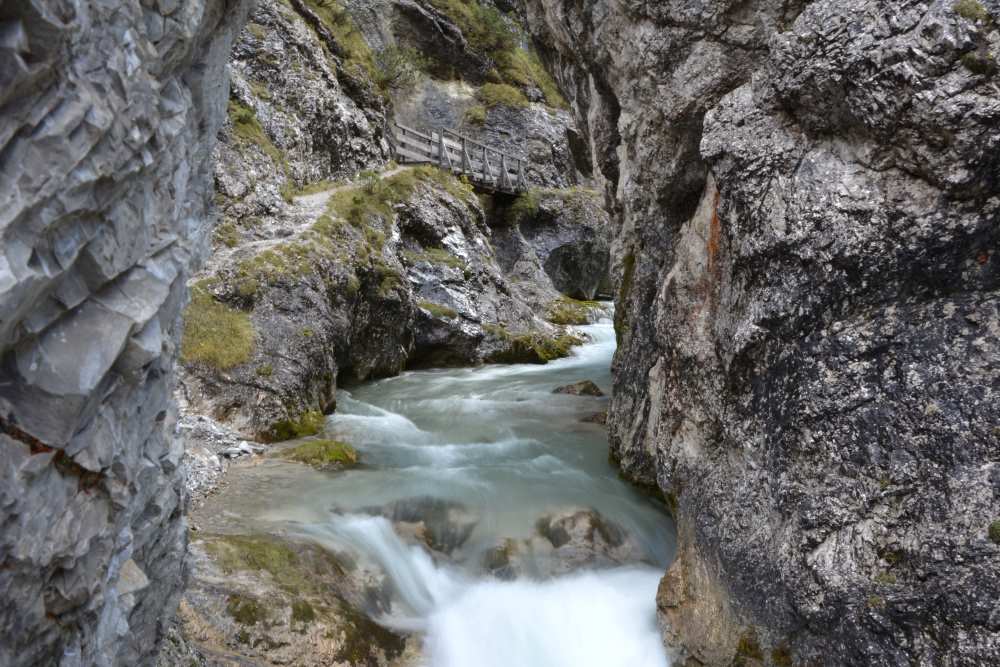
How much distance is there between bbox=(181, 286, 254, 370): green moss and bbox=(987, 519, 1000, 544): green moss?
9.90 metres

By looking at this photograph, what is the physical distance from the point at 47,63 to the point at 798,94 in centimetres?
563

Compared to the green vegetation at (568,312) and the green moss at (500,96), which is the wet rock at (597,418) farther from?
the green moss at (500,96)

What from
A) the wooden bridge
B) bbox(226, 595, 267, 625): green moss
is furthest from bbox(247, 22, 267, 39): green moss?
bbox(226, 595, 267, 625): green moss

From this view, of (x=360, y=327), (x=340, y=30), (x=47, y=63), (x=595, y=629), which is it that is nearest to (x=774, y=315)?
(x=595, y=629)

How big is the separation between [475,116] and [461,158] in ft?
24.9

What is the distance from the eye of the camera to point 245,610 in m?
5.47

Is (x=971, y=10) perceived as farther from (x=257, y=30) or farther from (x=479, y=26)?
(x=479, y=26)

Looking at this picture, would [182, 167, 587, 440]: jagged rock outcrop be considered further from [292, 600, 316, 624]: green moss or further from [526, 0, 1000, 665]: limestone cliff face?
[526, 0, 1000, 665]: limestone cliff face

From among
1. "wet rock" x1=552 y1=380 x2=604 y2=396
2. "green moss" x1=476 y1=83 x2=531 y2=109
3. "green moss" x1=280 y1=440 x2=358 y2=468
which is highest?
"green moss" x1=476 y1=83 x2=531 y2=109

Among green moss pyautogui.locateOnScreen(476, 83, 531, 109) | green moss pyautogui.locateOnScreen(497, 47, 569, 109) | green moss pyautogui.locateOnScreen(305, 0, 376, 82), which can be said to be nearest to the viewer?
green moss pyautogui.locateOnScreen(305, 0, 376, 82)

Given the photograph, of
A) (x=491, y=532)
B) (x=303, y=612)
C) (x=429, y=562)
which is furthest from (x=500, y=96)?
(x=303, y=612)

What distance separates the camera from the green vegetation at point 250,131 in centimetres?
1606

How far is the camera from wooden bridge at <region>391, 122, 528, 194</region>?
24.9m

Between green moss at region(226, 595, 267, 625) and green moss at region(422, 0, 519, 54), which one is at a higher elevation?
green moss at region(422, 0, 519, 54)
